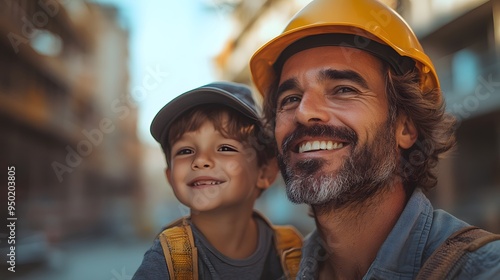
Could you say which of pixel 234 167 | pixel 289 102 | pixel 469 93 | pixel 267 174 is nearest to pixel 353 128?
pixel 289 102

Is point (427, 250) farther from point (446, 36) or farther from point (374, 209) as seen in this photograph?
point (446, 36)

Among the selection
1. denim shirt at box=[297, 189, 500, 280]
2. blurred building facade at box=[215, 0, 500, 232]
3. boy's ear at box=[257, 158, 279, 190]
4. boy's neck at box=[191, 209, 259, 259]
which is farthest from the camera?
blurred building facade at box=[215, 0, 500, 232]

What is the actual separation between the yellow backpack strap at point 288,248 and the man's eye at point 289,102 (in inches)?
28.6

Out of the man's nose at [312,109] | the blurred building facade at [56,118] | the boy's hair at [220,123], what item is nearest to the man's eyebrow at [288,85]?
the man's nose at [312,109]

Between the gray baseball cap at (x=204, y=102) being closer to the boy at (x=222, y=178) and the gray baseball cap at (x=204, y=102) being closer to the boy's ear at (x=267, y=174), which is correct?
the boy at (x=222, y=178)

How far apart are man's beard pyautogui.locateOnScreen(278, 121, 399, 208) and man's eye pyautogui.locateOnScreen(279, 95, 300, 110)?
18 centimetres

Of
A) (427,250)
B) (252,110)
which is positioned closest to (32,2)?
(252,110)

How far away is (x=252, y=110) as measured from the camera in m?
2.70

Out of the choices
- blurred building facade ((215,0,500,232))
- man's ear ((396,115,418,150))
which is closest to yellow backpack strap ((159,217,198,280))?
man's ear ((396,115,418,150))

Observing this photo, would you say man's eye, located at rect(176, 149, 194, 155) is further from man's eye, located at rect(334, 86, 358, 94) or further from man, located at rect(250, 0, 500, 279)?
man's eye, located at rect(334, 86, 358, 94)

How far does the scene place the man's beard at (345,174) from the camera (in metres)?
2.19

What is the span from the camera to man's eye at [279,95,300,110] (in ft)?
8.04

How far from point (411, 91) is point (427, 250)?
822 mm

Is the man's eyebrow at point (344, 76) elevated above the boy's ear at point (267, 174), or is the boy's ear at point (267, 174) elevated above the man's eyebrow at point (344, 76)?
the man's eyebrow at point (344, 76)
